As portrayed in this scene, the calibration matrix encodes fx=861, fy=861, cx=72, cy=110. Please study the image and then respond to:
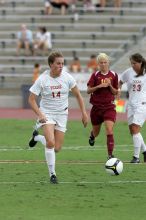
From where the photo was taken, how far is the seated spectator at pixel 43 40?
34844mm

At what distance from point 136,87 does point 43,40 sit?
1908cm

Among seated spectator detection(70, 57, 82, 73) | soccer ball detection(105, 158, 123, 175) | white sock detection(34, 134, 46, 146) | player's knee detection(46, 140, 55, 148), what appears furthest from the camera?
seated spectator detection(70, 57, 82, 73)

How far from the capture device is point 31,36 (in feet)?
117

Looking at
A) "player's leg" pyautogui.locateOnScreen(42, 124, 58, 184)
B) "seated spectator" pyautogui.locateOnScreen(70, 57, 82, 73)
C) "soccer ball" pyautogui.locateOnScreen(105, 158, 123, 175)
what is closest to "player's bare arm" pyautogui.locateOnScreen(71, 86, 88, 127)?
"player's leg" pyautogui.locateOnScreen(42, 124, 58, 184)

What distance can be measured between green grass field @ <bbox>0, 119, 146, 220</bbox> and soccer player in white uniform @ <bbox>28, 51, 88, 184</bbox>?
2.14 ft

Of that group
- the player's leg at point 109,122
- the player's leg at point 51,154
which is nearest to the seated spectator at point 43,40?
the player's leg at point 109,122

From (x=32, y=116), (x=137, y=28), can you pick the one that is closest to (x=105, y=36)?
(x=137, y=28)

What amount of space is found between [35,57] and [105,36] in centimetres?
315

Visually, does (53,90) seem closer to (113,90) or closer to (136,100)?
(113,90)

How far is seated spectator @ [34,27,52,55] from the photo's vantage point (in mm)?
34844

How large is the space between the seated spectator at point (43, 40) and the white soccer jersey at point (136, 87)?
18.9 m

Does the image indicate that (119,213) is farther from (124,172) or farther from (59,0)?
(59,0)

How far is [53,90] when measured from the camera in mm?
13250

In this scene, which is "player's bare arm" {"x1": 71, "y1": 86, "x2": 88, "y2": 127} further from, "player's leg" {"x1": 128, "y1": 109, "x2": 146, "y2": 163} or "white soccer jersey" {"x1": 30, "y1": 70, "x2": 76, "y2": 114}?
"player's leg" {"x1": 128, "y1": 109, "x2": 146, "y2": 163}
